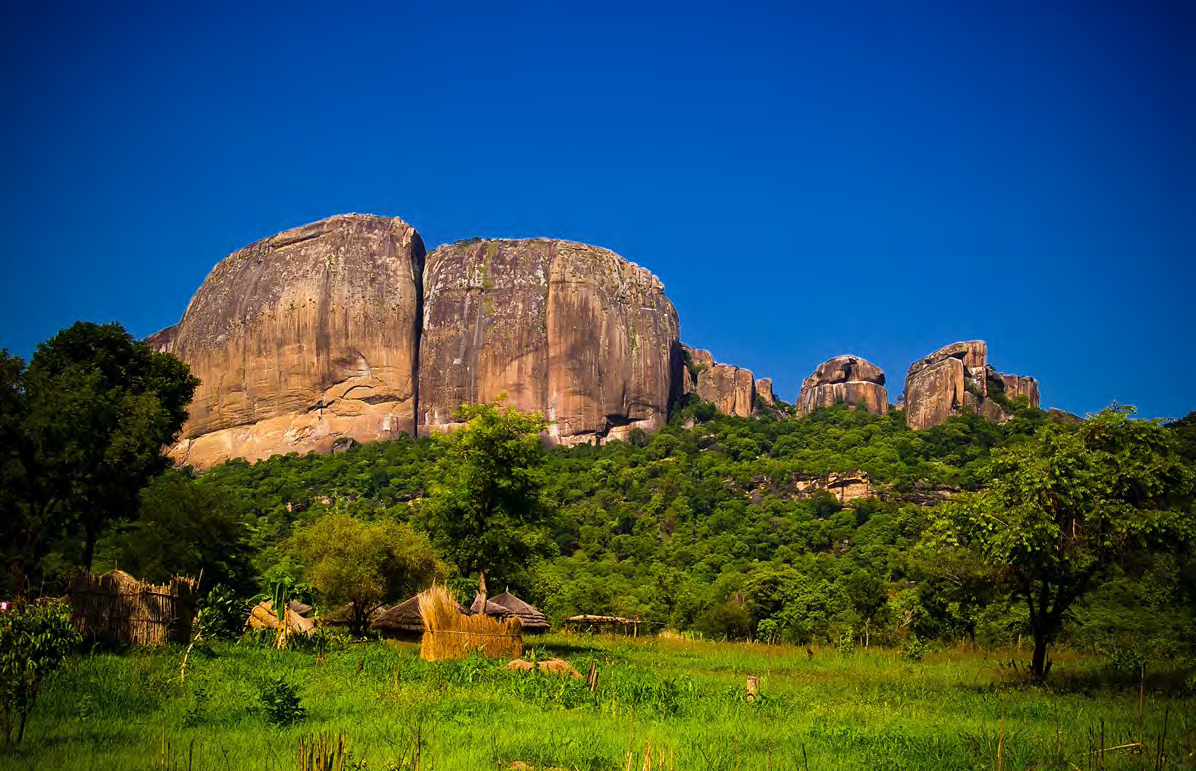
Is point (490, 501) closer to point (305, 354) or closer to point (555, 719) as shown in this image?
point (555, 719)

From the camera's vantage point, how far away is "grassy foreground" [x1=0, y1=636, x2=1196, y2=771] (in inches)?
283

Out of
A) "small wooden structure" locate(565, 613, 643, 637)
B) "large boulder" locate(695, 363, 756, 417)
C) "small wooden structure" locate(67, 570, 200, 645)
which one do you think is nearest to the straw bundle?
"small wooden structure" locate(67, 570, 200, 645)

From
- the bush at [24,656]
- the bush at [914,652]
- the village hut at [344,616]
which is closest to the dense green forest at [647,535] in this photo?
the village hut at [344,616]

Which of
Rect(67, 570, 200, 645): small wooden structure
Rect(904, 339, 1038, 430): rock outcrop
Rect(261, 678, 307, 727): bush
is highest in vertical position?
Rect(904, 339, 1038, 430): rock outcrop

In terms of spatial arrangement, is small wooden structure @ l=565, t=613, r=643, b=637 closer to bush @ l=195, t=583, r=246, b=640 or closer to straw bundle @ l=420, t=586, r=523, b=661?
bush @ l=195, t=583, r=246, b=640

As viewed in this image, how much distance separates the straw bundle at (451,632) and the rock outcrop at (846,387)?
84.8 metres

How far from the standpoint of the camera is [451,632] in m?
15.1

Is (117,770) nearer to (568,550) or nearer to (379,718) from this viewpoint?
(379,718)

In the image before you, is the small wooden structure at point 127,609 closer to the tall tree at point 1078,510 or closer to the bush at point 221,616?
the bush at point 221,616

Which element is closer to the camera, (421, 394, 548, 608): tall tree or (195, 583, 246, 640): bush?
(195, 583, 246, 640): bush

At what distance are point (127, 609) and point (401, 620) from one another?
1124 cm

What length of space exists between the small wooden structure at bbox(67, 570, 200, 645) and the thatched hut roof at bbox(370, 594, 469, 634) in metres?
9.48

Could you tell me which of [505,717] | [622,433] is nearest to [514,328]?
[622,433]

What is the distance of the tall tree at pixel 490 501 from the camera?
2164cm
